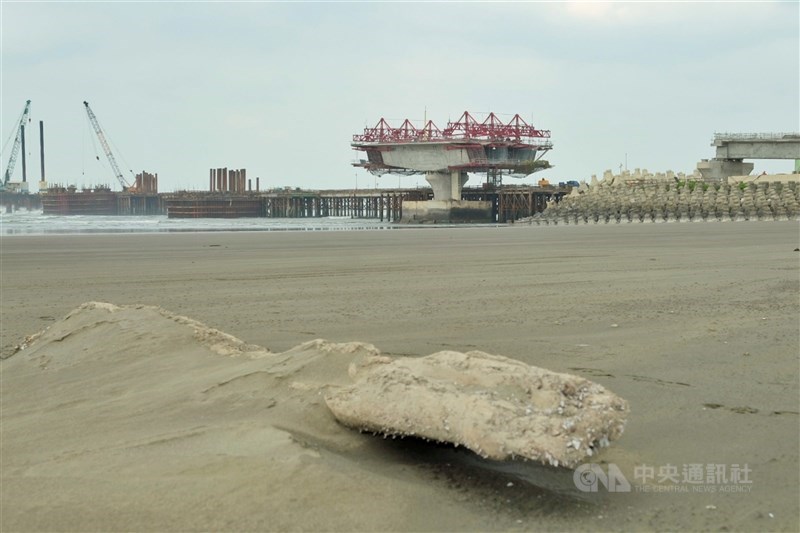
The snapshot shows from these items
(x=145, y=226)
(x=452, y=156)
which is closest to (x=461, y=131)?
(x=452, y=156)

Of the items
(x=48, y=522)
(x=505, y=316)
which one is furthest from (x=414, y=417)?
(x=505, y=316)

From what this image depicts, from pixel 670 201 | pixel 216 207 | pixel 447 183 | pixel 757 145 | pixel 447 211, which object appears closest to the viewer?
pixel 670 201

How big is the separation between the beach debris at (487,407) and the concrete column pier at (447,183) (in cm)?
7270

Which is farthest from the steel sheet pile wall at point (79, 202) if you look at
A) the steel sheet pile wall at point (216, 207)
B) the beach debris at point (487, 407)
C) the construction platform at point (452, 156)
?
the beach debris at point (487, 407)

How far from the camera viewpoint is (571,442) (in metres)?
2.86

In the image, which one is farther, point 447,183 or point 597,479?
point 447,183

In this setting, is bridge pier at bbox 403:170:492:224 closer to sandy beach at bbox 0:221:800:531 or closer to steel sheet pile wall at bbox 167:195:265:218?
steel sheet pile wall at bbox 167:195:265:218

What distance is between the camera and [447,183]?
78000 millimetres

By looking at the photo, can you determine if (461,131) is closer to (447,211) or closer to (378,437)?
(447,211)

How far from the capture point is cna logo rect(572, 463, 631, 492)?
3.02m

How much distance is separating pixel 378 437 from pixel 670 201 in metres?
46.6

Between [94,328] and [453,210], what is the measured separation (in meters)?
67.1

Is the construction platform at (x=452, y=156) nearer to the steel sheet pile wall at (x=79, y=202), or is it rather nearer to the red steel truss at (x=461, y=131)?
the red steel truss at (x=461, y=131)

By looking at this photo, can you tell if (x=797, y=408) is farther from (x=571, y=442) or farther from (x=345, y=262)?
(x=345, y=262)
